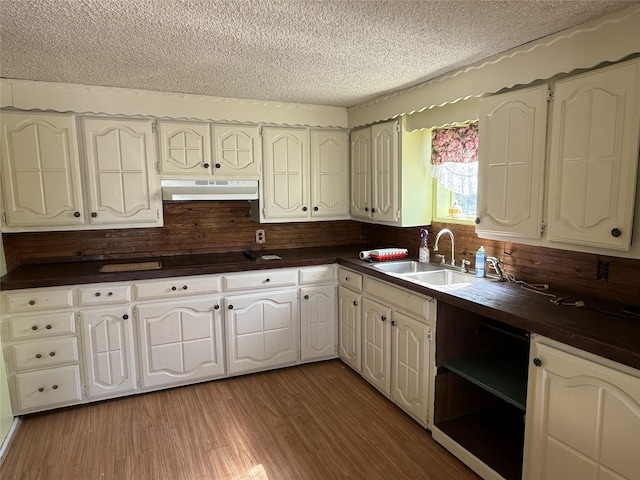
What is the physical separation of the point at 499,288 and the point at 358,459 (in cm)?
121

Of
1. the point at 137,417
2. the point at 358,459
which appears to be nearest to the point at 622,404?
the point at 358,459

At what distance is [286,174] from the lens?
3494 mm

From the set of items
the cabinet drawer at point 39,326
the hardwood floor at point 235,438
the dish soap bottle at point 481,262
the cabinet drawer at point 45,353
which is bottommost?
the hardwood floor at point 235,438

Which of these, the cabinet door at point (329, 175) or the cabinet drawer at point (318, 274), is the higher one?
the cabinet door at point (329, 175)

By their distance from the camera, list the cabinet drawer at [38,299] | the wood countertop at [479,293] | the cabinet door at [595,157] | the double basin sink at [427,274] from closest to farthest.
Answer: the wood countertop at [479,293] → the cabinet door at [595,157] → the cabinet drawer at [38,299] → the double basin sink at [427,274]

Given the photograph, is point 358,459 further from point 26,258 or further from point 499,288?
point 26,258

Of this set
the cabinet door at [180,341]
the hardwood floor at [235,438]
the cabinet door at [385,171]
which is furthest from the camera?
the cabinet door at [385,171]

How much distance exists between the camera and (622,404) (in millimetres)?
1443

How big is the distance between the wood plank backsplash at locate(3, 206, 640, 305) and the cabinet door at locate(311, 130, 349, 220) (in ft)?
0.90

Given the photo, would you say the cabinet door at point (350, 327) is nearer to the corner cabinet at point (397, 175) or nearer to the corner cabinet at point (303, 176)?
the corner cabinet at point (397, 175)

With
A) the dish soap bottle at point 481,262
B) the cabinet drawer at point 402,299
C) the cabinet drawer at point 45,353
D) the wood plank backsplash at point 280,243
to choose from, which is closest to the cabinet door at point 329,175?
the wood plank backsplash at point 280,243

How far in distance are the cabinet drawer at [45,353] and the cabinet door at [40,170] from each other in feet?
2.62

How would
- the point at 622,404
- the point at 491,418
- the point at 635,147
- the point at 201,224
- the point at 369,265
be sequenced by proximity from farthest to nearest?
1. the point at 201,224
2. the point at 369,265
3. the point at 491,418
4. the point at 635,147
5. the point at 622,404

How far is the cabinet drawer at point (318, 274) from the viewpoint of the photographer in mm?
3273
